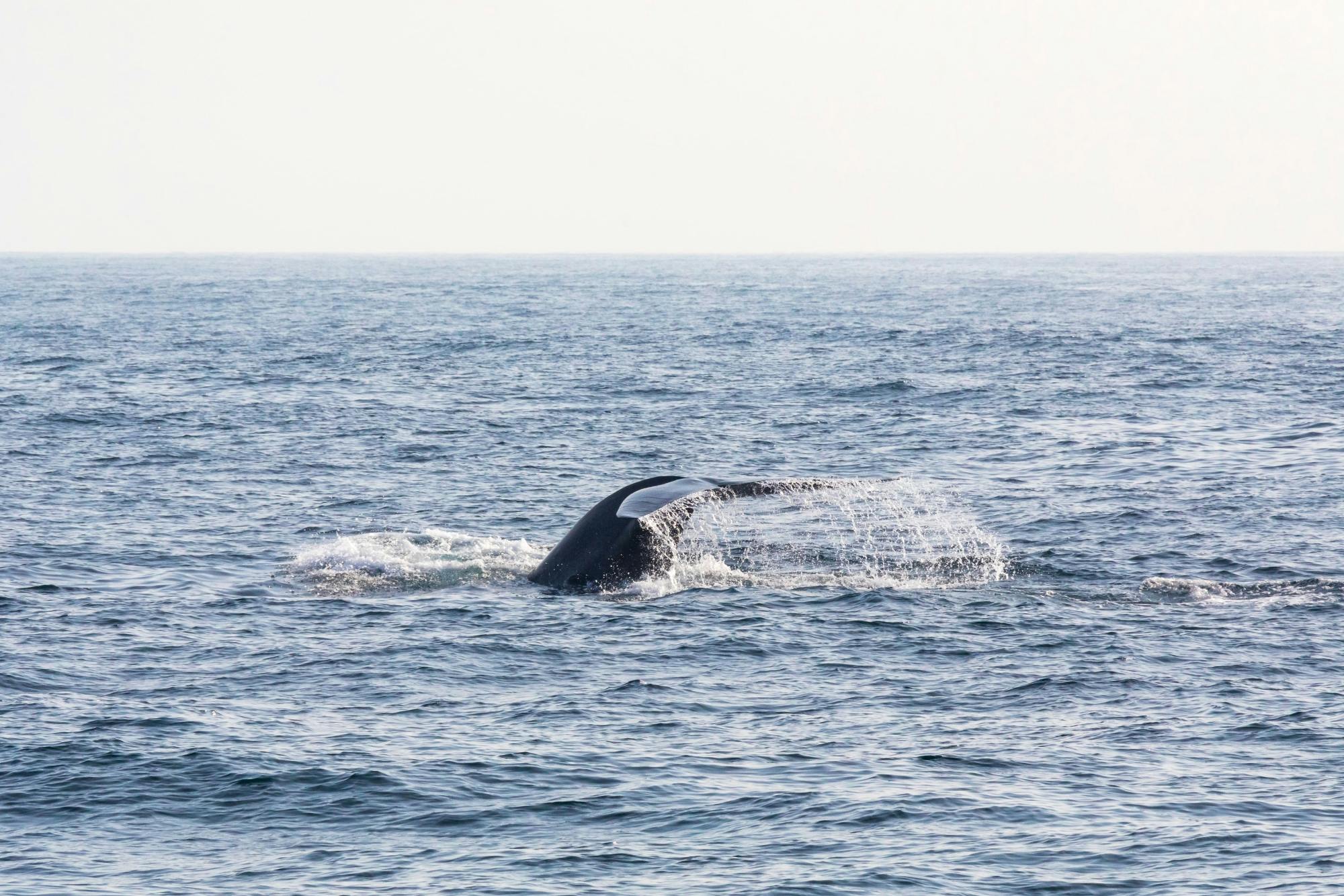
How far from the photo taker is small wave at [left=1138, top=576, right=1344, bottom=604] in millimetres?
20281

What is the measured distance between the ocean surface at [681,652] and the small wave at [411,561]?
0.32ft

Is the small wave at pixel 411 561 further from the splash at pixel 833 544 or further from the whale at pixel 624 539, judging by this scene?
the splash at pixel 833 544

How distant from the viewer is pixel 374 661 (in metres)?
17.6

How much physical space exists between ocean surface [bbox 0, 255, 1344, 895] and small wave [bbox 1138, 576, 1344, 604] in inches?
3.1

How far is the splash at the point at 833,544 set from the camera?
21203 mm

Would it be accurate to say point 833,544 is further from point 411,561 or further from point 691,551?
point 411,561

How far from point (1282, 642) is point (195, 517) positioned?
54.4 feet

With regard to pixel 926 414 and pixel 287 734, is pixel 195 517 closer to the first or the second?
pixel 287 734

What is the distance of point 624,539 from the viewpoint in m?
20.8

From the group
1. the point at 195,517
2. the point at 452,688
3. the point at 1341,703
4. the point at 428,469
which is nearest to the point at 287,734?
the point at 452,688

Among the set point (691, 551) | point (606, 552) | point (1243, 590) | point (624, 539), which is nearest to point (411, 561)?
point (606, 552)

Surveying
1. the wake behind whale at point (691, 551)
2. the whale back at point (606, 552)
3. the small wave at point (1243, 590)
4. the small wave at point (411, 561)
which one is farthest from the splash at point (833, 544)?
the small wave at point (411, 561)

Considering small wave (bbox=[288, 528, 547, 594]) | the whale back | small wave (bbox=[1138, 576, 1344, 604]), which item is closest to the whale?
the whale back

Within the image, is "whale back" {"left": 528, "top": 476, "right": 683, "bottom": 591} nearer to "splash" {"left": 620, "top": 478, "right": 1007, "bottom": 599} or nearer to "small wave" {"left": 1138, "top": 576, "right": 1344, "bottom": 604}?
"splash" {"left": 620, "top": 478, "right": 1007, "bottom": 599}
